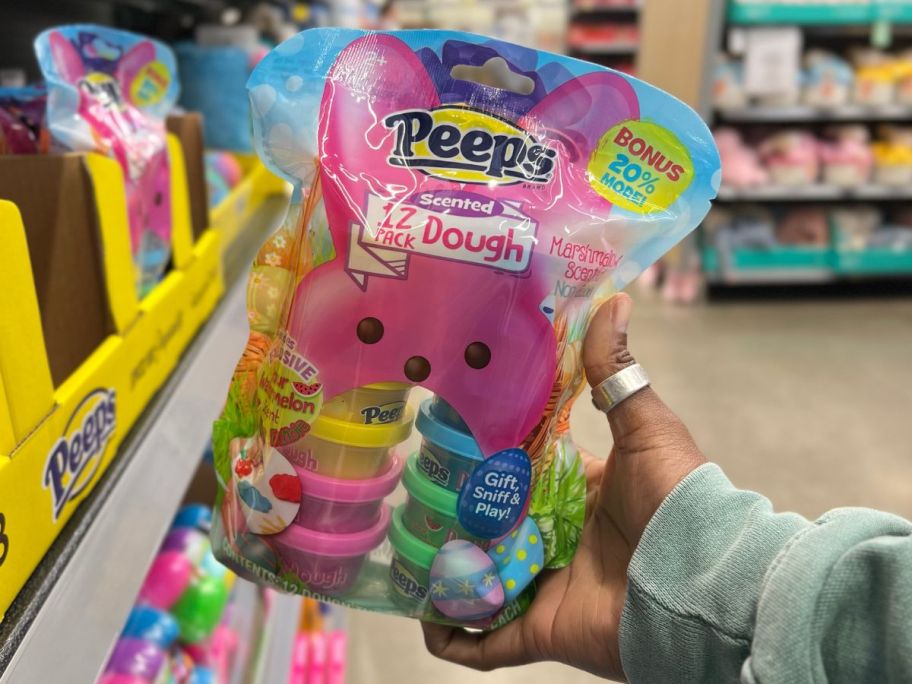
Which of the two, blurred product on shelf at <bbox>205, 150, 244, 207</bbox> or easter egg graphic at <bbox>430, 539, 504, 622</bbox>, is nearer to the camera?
easter egg graphic at <bbox>430, 539, 504, 622</bbox>

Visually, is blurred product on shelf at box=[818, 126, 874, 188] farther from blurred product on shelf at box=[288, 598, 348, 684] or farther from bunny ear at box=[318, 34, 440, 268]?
bunny ear at box=[318, 34, 440, 268]

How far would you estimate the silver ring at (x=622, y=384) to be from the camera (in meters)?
0.74

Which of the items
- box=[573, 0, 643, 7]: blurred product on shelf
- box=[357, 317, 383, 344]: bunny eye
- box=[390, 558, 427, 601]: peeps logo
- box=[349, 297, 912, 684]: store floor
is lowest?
box=[349, 297, 912, 684]: store floor

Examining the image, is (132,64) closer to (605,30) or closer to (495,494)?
(495,494)

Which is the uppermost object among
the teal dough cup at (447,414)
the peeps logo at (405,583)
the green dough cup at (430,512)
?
the teal dough cup at (447,414)

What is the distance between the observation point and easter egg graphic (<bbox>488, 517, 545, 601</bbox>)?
72 cm

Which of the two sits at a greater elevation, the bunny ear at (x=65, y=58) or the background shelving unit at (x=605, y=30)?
the bunny ear at (x=65, y=58)

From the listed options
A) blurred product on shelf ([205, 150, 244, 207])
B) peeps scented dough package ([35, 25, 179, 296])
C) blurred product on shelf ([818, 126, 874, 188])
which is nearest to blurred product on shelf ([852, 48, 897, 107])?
blurred product on shelf ([818, 126, 874, 188])

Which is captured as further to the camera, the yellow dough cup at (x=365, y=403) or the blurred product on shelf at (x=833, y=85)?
the blurred product on shelf at (x=833, y=85)

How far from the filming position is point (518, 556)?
0.74 metres

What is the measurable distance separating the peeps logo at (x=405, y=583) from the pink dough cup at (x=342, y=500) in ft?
0.16

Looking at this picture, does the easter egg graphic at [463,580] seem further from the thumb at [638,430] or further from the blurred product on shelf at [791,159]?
the blurred product on shelf at [791,159]

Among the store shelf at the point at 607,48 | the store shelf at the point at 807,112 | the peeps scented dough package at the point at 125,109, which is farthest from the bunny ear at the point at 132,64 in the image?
the store shelf at the point at 607,48

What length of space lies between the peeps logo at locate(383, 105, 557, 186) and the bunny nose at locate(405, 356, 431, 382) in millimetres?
155
